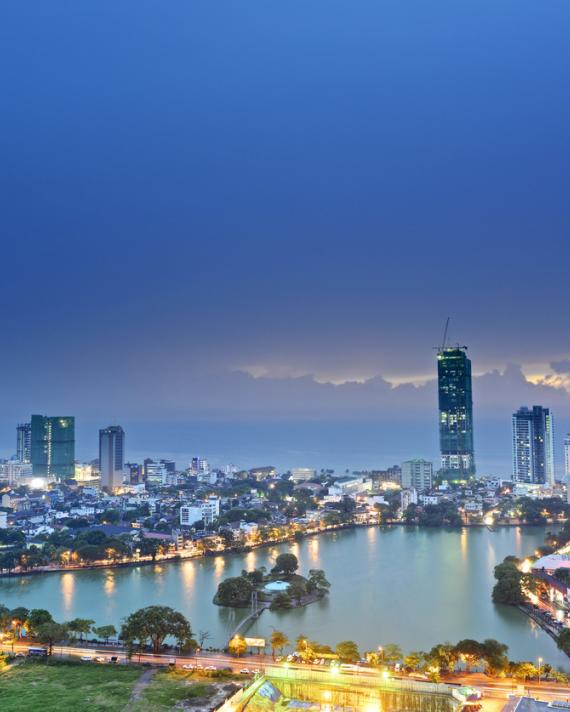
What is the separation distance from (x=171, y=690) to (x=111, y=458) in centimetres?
2527

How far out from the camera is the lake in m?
8.30

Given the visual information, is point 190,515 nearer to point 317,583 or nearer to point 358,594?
point 317,583

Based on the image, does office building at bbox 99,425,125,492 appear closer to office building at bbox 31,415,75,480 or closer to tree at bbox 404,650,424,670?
office building at bbox 31,415,75,480

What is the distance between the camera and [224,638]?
7992 millimetres

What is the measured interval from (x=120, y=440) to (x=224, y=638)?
24.2 m

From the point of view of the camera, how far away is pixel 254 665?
21.6 feet

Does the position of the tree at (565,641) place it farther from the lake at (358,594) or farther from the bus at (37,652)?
the bus at (37,652)

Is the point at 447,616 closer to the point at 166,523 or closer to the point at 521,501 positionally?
the point at 166,523

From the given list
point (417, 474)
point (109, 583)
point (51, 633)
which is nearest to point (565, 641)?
point (51, 633)

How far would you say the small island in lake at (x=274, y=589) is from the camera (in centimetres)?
938

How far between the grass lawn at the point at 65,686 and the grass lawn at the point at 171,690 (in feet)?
0.60

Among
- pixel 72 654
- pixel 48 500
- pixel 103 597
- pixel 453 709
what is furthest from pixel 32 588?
pixel 48 500

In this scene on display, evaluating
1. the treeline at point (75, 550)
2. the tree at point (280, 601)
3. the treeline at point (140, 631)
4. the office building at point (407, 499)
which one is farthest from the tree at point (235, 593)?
the office building at point (407, 499)

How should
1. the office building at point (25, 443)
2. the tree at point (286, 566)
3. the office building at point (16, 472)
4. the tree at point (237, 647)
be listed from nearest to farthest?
the tree at point (237, 647) < the tree at point (286, 566) < the office building at point (16, 472) < the office building at point (25, 443)
